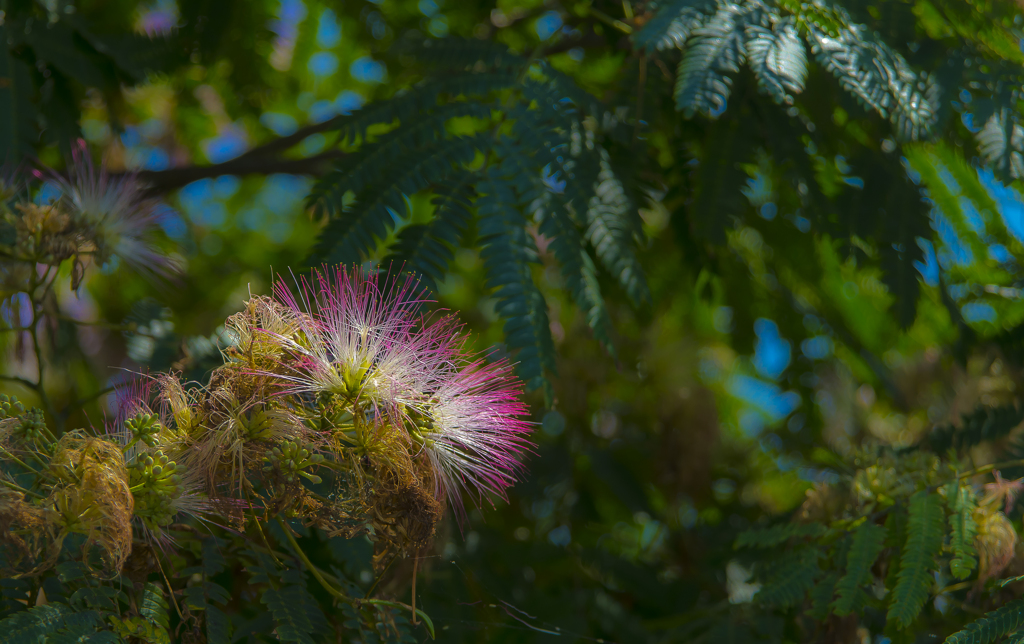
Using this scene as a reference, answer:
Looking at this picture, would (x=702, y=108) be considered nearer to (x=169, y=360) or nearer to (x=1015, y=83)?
(x=1015, y=83)

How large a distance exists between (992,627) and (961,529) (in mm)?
332

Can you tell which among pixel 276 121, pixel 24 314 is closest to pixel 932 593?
pixel 24 314

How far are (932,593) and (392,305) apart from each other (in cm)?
209

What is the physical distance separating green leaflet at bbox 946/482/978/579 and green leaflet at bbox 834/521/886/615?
0.67ft

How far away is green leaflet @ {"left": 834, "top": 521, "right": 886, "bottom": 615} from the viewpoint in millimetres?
2289

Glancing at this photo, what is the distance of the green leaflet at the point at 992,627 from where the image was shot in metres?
2.06

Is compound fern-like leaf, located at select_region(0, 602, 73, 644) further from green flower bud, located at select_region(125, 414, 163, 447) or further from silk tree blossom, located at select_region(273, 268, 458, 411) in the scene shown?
silk tree blossom, located at select_region(273, 268, 458, 411)

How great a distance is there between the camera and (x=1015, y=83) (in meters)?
2.69

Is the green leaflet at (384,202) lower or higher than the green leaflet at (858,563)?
higher

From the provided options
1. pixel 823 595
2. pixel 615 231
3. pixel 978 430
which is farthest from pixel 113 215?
pixel 978 430

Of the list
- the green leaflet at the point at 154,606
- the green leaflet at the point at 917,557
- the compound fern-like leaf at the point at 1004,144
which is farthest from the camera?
the compound fern-like leaf at the point at 1004,144

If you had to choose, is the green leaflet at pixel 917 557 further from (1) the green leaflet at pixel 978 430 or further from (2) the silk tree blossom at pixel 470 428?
(2) the silk tree blossom at pixel 470 428

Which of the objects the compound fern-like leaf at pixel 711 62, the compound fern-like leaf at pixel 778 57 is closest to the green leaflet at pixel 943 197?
the compound fern-like leaf at pixel 778 57

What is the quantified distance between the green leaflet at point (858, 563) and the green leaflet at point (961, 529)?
0.20 m
